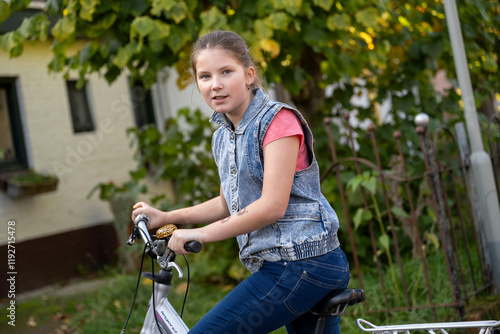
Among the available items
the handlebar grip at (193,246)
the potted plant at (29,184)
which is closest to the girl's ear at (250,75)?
the handlebar grip at (193,246)

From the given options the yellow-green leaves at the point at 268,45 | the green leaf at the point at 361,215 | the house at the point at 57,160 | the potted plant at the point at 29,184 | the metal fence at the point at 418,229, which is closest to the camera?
the metal fence at the point at 418,229

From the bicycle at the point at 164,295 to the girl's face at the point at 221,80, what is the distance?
1.40ft

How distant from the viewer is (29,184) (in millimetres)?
6758

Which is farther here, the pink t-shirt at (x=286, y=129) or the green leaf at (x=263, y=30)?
the green leaf at (x=263, y=30)

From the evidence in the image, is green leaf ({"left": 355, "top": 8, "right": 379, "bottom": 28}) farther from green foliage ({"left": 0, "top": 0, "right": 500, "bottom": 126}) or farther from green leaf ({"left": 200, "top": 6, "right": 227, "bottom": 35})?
green leaf ({"left": 200, "top": 6, "right": 227, "bottom": 35})

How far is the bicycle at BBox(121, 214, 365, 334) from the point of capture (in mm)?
1699

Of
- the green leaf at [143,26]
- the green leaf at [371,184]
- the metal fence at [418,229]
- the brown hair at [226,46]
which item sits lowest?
the metal fence at [418,229]

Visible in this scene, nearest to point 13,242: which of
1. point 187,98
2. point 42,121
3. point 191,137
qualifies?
point 42,121

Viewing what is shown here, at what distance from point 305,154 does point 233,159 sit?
0.75ft

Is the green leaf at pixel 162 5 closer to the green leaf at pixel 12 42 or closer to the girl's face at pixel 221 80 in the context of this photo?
the green leaf at pixel 12 42

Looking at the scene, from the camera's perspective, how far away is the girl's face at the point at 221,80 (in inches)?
67.3

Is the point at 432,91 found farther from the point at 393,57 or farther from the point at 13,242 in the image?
the point at 13,242

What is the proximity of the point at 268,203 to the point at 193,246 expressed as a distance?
0.25m

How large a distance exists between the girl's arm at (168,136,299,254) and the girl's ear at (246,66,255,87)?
28 centimetres
